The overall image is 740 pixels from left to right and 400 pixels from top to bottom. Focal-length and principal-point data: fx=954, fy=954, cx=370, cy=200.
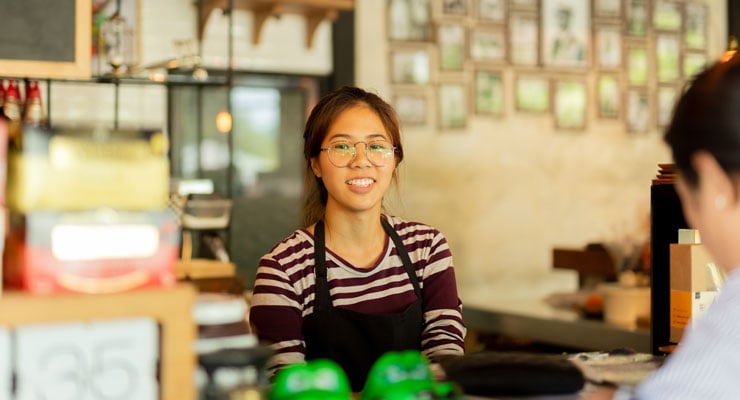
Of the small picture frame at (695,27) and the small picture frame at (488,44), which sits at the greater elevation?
the small picture frame at (695,27)

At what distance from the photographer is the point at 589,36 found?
6.14m

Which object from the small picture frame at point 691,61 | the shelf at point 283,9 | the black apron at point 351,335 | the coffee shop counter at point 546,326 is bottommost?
the coffee shop counter at point 546,326

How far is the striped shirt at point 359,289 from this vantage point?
2.17 m

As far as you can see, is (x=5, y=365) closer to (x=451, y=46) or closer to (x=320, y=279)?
(x=320, y=279)

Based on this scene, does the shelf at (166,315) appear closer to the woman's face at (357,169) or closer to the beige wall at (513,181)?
the woman's face at (357,169)

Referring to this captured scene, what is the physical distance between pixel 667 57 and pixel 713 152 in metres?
5.56

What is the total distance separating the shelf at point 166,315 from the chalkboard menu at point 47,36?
1061mm

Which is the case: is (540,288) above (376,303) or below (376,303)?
below

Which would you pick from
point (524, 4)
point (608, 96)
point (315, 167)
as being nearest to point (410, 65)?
point (524, 4)

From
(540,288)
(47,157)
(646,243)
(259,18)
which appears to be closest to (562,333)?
(646,243)

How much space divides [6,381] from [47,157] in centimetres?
27

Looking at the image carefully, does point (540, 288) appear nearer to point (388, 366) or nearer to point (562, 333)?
point (562, 333)

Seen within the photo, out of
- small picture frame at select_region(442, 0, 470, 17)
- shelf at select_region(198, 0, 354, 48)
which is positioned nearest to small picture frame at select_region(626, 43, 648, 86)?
small picture frame at select_region(442, 0, 470, 17)

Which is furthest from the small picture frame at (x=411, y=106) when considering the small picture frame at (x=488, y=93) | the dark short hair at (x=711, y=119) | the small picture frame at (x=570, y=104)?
the dark short hair at (x=711, y=119)
